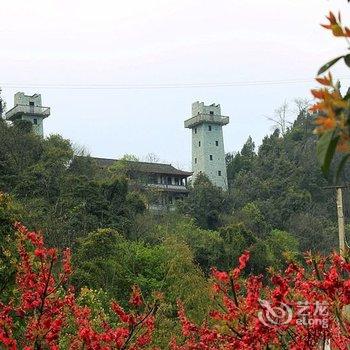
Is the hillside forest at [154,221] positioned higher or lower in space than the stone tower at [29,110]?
lower

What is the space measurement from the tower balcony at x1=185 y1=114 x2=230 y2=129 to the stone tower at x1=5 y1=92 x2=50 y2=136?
1297 cm

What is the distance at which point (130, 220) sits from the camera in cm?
3244

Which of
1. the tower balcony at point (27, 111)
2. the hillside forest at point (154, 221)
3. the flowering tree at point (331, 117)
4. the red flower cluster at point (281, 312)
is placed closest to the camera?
the flowering tree at point (331, 117)

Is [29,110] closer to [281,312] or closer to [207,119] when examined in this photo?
[207,119]

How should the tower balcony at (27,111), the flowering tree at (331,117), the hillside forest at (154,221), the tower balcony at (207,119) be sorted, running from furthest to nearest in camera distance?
1. the tower balcony at (207,119)
2. the tower balcony at (27,111)
3. the hillside forest at (154,221)
4. the flowering tree at (331,117)

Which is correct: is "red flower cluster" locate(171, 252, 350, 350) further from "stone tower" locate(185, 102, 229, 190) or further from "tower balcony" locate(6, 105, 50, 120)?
"stone tower" locate(185, 102, 229, 190)

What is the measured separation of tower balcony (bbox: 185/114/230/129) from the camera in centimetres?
5734

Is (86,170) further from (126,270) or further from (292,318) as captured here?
(292,318)

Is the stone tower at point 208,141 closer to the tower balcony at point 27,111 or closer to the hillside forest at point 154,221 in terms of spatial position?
the hillside forest at point 154,221

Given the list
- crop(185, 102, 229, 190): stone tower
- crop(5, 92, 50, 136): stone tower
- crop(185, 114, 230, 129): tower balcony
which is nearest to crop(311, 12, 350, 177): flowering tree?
crop(5, 92, 50, 136): stone tower

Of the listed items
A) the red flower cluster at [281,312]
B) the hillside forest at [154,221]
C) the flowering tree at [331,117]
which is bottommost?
the red flower cluster at [281,312]

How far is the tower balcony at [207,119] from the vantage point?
188 ft

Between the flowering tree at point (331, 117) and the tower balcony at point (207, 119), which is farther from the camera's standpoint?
the tower balcony at point (207, 119)

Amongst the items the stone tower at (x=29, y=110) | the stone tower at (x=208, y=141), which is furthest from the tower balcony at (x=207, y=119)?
the stone tower at (x=29, y=110)
